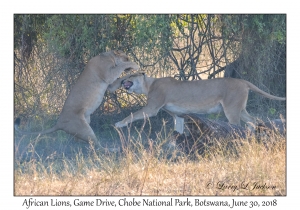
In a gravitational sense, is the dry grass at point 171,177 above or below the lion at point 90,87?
below

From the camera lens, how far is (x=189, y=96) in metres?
9.06

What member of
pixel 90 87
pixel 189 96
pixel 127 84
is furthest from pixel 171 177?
pixel 127 84

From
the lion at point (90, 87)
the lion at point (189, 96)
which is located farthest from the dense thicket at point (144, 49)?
the lion at point (189, 96)

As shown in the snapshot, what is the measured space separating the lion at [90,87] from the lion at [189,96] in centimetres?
22

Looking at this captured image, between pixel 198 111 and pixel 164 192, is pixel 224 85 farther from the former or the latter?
pixel 164 192

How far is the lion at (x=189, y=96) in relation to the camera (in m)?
8.78

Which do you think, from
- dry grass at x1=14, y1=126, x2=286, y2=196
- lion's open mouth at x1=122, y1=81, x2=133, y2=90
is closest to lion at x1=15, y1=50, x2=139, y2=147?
lion's open mouth at x1=122, y1=81, x2=133, y2=90

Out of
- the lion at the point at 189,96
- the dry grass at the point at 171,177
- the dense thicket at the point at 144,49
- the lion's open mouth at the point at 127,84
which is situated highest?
the dense thicket at the point at 144,49

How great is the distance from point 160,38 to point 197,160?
7.44 feet

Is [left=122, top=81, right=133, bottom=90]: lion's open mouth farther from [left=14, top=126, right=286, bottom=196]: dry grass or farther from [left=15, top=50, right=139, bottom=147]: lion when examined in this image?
[left=14, top=126, right=286, bottom=196]: dry grass

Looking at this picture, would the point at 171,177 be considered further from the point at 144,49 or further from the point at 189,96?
the point at 144,49

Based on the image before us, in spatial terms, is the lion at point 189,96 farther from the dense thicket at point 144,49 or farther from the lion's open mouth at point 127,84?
the dense thicket at point 144,49

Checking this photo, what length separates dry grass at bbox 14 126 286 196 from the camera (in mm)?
6070
